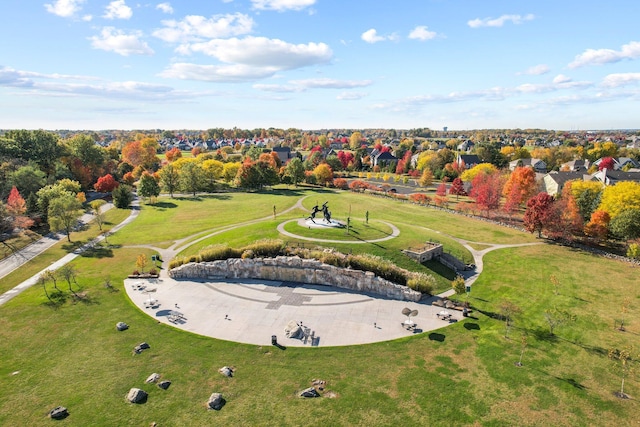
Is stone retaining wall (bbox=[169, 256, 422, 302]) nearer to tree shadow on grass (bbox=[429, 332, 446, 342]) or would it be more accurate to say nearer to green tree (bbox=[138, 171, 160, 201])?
tree shadow on grass (bbox=[429, 332, 446, 342])

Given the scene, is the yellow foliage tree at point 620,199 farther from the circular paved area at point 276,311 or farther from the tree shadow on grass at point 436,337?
→ the tree shadow on grass at point 436,337

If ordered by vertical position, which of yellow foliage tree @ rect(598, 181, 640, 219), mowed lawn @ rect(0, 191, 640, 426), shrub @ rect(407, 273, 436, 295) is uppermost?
yellow foliage tree @ rect(598, 181, 640, 219)

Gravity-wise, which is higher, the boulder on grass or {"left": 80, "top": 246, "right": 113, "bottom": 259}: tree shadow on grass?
{"left": 80, "top": 246, "right": 113, "bottom": 259}: tree shadow on grass

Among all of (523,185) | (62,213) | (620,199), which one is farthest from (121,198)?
(620,199)

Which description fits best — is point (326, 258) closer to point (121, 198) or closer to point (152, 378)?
point (152, 378)

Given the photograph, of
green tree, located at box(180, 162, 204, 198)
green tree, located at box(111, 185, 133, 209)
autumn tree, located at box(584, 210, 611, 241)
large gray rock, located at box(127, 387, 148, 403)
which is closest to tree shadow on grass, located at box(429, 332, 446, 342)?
large gray rock, located at box(127, 387, 148, 403)
